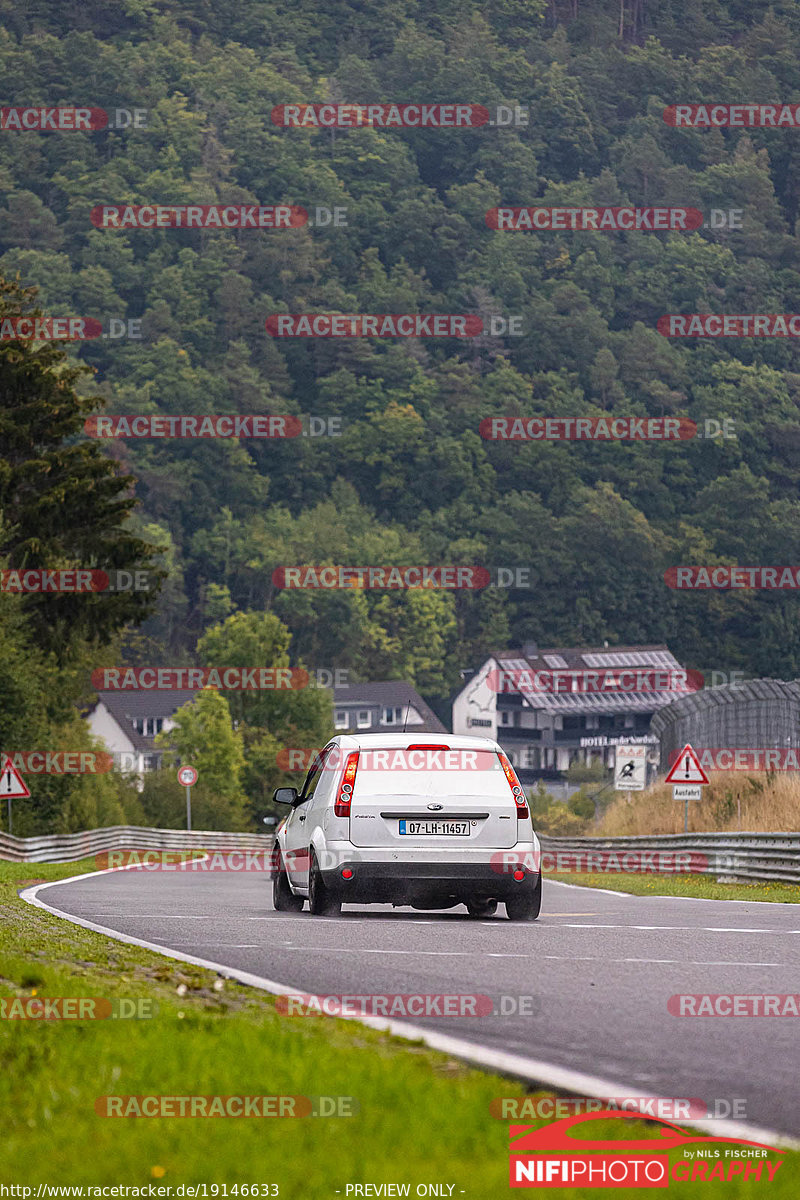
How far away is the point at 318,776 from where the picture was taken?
49.3 feet

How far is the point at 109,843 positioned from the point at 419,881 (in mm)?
32806

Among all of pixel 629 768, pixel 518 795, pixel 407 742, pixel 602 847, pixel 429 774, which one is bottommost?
pixel 602 847

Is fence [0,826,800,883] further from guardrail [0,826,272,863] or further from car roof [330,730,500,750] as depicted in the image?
car roof [330,730,500,750]

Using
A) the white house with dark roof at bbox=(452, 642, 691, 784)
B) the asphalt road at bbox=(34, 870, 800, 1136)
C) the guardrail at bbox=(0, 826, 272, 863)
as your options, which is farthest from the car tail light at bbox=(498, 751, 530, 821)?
the white house with dark roof at bbox=(452, 642, 691, 784)

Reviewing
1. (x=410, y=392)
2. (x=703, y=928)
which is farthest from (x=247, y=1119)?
(x=410, y=392)

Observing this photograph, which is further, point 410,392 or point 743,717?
point 410,392

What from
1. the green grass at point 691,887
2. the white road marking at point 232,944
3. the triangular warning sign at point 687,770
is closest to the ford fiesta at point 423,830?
the white road marking at point 232,944

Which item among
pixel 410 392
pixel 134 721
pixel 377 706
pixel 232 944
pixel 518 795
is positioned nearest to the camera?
pixel 232 944

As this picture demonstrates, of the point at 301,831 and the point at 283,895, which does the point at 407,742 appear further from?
the point at 283,895

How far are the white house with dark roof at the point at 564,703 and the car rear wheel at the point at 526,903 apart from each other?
385 feet

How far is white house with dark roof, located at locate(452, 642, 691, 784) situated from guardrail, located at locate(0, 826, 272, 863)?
246 ft

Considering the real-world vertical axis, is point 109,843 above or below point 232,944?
below

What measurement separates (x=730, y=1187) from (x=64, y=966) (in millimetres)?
5590

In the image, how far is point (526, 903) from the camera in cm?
1404
